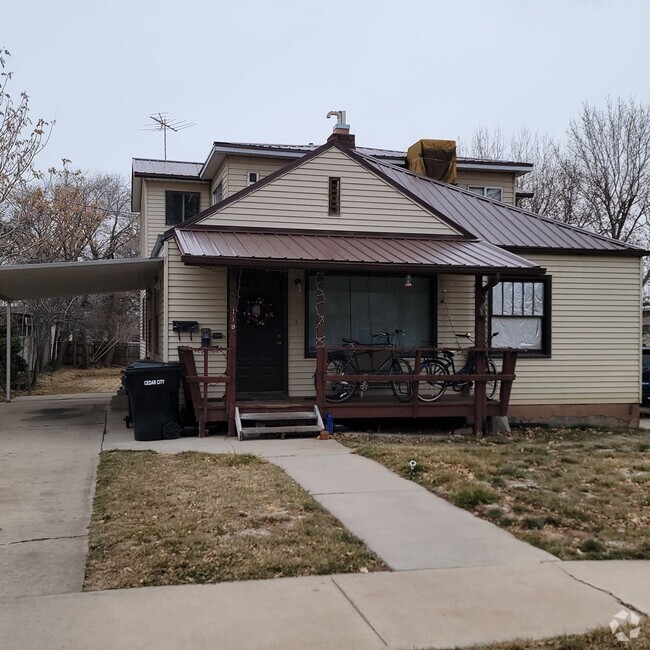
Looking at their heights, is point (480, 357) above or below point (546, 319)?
below

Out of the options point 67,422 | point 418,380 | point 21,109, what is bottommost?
point 67,422

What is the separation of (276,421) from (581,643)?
8.15 metres

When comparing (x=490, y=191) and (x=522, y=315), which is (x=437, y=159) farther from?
(x=522, y=315)

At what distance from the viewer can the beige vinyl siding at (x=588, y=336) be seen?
46.5 feet

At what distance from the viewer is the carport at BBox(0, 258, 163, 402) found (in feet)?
41.9

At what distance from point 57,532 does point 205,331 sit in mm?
6449

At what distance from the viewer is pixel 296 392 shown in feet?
42.7

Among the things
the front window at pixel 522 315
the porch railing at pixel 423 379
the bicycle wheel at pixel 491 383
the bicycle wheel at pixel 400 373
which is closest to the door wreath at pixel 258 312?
the porch railing at pixel 423 379

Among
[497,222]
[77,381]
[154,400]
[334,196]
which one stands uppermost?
[334,196]

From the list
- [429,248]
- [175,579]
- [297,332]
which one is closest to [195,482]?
[175,579]

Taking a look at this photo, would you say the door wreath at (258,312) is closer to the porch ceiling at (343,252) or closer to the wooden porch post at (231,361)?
the porch ceiling at (343,252)

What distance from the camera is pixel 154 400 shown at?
11.2 m

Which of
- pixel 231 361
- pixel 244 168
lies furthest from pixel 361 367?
pixel 244 168

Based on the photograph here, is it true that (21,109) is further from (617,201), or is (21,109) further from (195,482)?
(617,201)
